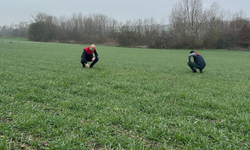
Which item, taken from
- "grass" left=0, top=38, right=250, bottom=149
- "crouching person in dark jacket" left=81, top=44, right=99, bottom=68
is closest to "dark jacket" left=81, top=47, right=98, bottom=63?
"crouching person in dark jacket" left=81, top=44, right=99, bottom=68

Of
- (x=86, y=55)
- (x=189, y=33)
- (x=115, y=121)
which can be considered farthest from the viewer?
(x=189, y=33)

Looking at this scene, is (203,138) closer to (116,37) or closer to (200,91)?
(200,91)

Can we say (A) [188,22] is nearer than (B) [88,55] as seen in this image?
No

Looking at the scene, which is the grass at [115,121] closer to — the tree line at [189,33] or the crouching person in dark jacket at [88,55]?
the crouching person in dark jacket at [88,55]

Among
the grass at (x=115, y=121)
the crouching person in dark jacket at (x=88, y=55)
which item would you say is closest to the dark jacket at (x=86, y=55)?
the crouching person in dark jacket at (x=88, y=55)

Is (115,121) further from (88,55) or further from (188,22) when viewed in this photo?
(188,22)

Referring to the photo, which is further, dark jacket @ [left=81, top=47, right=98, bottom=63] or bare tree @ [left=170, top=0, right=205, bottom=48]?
bare tree @ [left=170, top=0, right=205, bottom=48]

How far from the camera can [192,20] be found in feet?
157

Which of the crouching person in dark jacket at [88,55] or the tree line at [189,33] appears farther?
the tree line at [189,33]

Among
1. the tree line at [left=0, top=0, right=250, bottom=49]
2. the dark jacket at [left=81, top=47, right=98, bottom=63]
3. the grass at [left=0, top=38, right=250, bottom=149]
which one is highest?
the tree line at [left=0, top=0, right=250, bottom=49]

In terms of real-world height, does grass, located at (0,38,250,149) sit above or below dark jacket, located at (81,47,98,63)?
below

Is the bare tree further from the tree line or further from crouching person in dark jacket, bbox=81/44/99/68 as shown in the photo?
crouching person in dark jacket, bbox=81/44/99/68

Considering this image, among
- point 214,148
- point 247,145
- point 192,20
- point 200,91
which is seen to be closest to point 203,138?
point 214,148

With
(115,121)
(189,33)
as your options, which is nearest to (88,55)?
(115,121)
